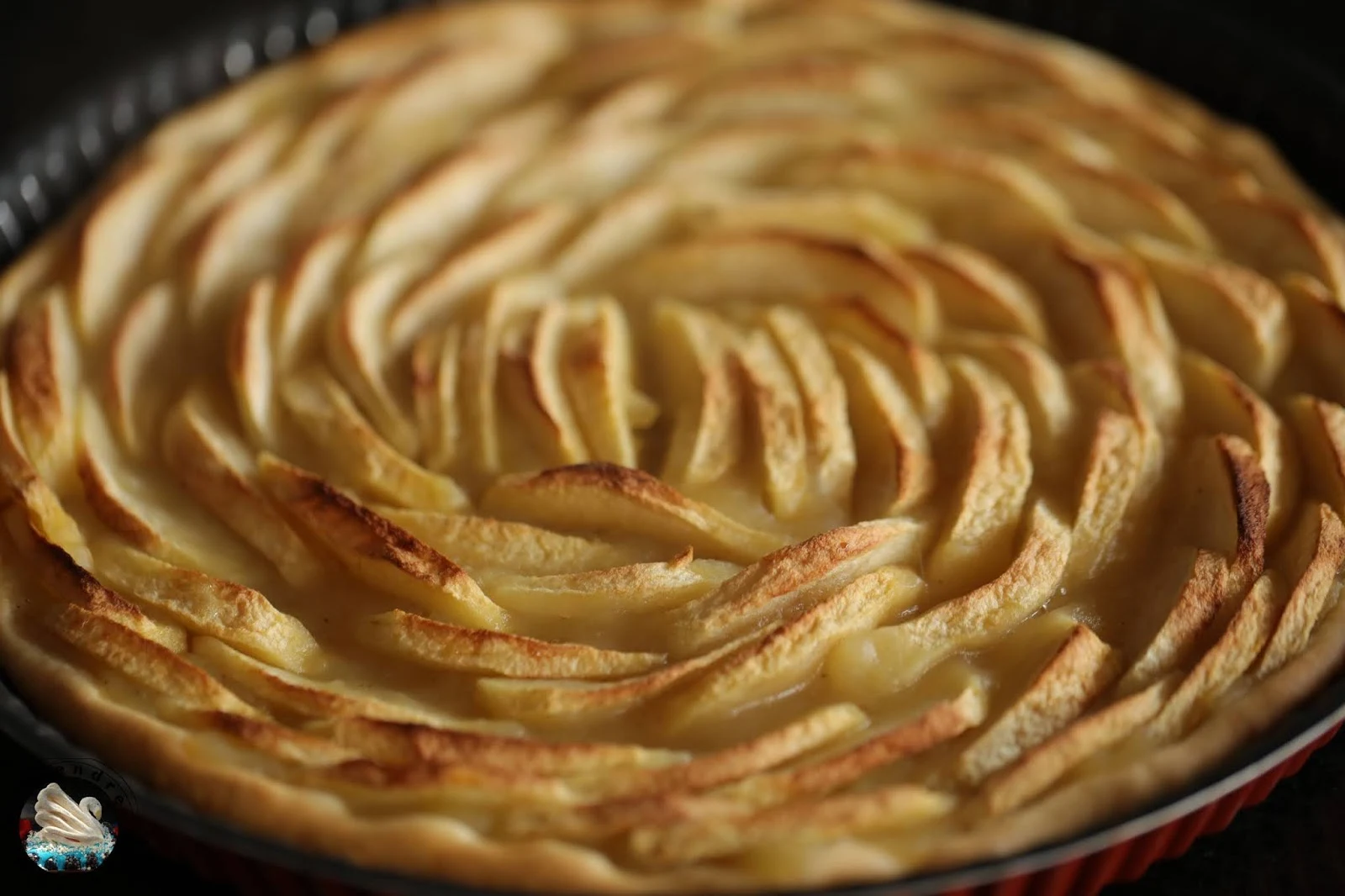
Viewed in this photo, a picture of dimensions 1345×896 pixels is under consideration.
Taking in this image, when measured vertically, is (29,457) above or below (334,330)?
below

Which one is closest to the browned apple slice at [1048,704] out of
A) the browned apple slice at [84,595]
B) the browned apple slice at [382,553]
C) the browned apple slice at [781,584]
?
the browned apple slice at [781,584]

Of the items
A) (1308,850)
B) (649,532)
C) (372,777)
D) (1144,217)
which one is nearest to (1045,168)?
(1144,217)

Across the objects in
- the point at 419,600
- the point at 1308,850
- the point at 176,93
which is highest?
the point at 176,93

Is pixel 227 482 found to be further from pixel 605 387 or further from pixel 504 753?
pixel 504 753

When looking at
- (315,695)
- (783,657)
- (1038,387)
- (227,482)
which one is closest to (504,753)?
(315,695)

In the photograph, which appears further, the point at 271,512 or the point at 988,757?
the point at 271,512

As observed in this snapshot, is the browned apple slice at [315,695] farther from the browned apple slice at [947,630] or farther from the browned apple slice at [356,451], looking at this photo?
the browned apple slice at [947,630]

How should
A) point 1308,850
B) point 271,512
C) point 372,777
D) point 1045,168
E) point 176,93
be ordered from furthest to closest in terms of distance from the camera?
point 176,93
point 1045,168
point 271,512
point 1308,850
point 372,777

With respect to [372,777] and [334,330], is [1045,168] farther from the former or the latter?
[372,777]
